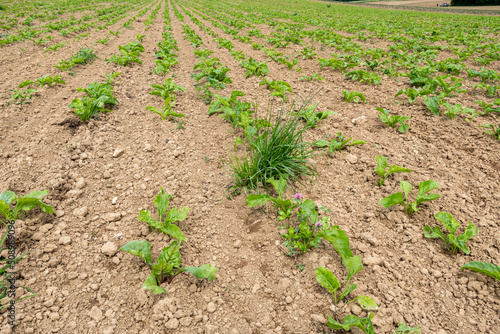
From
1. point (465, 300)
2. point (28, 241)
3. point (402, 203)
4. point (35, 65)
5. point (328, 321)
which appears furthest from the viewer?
point (35, 65)

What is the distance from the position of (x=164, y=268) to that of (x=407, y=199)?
2.33 metres

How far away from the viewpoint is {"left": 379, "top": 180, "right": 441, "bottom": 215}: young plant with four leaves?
2.26 metres

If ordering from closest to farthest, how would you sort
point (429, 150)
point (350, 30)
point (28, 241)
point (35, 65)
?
point (28, 241) → point (429, 150) → point (35, 65) → point (350, 30)

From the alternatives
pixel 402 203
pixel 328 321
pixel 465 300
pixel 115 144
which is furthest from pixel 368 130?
pixel 115 144

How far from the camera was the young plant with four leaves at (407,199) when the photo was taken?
226 cm

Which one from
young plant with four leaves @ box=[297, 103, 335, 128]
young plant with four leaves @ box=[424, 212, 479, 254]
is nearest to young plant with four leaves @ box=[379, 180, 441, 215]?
young plant with four leaves @ box=[424, 212, 479, 254]

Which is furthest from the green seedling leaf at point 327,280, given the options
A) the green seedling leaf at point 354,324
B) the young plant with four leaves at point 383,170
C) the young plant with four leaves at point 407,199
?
the young plant with four leaves at point 383,170

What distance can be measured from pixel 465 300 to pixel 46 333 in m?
2.73

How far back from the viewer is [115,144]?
334 cm

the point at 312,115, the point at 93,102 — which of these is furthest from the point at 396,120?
the point at 93,102

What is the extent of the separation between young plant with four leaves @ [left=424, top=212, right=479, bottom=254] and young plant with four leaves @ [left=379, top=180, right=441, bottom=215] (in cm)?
21

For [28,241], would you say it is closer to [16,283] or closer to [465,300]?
[16,283]

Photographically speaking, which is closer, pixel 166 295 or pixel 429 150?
pixel 166 295

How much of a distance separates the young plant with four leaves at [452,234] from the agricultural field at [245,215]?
0.02 meters
